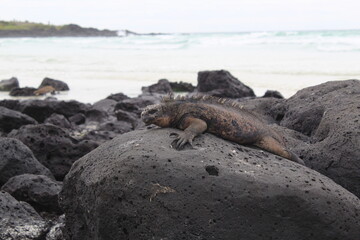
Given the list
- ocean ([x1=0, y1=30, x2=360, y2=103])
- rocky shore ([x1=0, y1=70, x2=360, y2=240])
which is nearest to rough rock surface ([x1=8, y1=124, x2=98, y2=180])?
rocky shore ([x1=0, y1=70, x2=360, y2=240])

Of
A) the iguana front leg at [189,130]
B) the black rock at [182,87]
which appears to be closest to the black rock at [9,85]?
the black rock at [182,87]

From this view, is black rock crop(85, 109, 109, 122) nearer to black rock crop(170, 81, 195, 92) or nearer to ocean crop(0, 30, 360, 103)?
ocean crop(0, 30, 360, 103)

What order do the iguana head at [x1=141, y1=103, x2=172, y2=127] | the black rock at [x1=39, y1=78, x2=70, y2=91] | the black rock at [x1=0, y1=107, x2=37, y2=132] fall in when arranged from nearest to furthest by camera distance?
the iguana head at [x1=141, y1=103, x2=172, y2=127] → the black rock at [x1=0, y1=107, x2=37, y2=132] → the black rock at [x1=39, y1=78, x2=70, y2=91]

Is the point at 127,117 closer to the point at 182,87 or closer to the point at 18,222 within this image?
the point at 18,222

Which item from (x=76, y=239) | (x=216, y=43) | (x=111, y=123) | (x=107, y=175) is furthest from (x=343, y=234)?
(x=216, y=43)

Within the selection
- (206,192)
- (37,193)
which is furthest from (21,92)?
(206,192)

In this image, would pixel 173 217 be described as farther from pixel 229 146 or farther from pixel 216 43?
pixel 216 43
